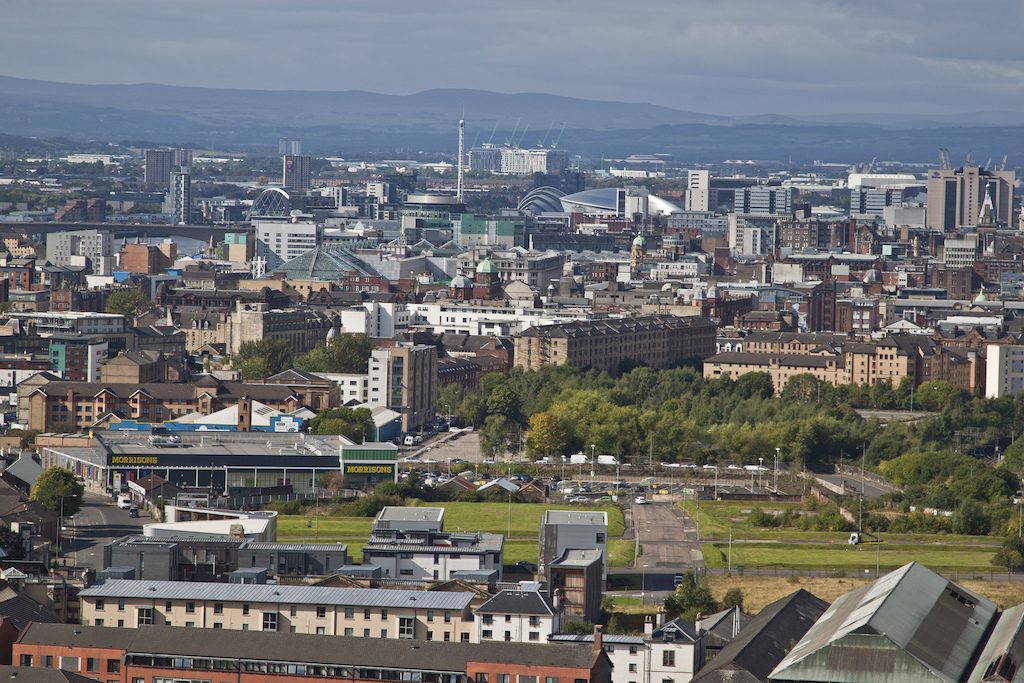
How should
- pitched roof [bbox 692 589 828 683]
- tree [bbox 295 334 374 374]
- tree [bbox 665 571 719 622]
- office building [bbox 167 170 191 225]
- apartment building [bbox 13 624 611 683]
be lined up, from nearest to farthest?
1. pitched roof [bbox 692 589 828 683]
2. apartment building [bbox 13 624 611 683]
3. tree [bbox 665 571 719 622]
4. tree [bbox 295 334 374 374]
5. office building [bbox 167 170 191 225]

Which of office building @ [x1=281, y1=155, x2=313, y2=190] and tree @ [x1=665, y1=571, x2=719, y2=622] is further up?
office building @ [x1=281, y1=155, x2=313, y2=190]

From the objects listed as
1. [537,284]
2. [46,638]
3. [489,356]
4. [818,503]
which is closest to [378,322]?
[489,356]

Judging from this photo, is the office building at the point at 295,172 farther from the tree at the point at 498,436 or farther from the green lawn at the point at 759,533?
the green lawn at the point at 759,533

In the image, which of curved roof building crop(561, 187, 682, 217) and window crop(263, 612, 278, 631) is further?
curved roof building crop(561, 187, 682, 217)

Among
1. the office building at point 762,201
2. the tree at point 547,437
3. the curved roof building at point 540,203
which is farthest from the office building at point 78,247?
the office building at point 762,201

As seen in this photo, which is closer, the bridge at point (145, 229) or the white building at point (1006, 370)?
the white building at point (1006, 370)

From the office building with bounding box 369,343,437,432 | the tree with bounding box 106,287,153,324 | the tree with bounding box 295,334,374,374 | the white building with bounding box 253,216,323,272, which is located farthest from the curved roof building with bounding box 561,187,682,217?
the office building with bounding box 369,343,437,432

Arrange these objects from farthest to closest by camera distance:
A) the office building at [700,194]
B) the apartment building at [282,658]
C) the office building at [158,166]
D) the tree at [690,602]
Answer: the office building at [158,166], the office building at [700,194], the tree at [690,602], the apartment building at [282,658]

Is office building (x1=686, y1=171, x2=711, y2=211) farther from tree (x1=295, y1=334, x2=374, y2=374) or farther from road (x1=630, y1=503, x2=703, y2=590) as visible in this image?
road (x1=630, y1=503, x2=703, y2=590)
